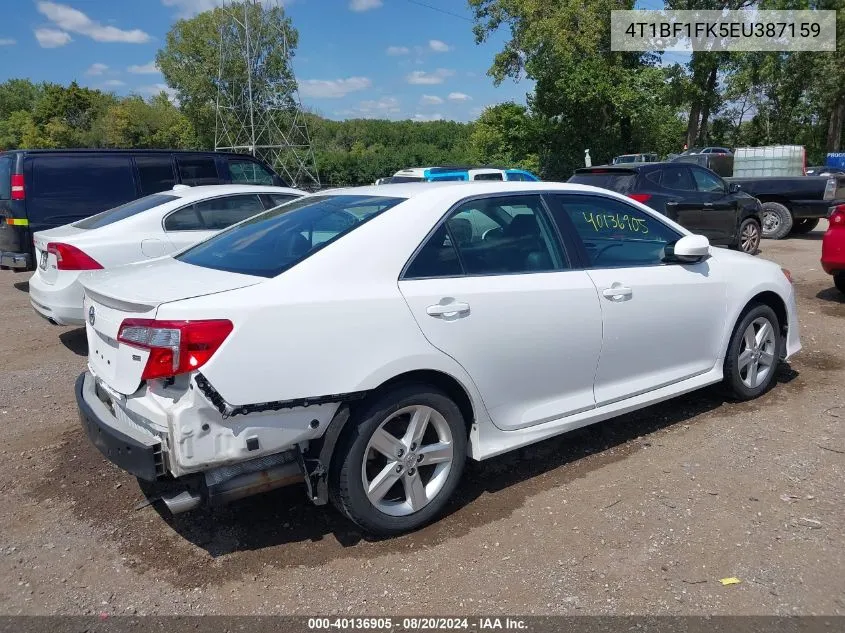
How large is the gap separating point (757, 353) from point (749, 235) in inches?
323

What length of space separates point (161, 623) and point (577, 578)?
1706mm

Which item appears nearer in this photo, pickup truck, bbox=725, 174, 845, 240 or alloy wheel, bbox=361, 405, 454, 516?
alloy wheel, bbox=361, 405, 454, 516

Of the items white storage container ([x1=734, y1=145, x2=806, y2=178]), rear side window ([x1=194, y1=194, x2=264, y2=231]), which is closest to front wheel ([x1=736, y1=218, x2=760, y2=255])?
white storage container ([x1=734, y1=145, x2=806, y2=178])

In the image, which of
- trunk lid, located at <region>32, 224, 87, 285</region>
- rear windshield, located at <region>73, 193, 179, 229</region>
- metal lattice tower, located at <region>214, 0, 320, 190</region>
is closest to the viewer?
trunk lid, located at <region>32, 224, 87, 285</region>

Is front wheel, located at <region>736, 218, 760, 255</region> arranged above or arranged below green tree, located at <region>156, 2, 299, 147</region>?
below

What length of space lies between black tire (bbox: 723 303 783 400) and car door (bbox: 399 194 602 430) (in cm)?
145

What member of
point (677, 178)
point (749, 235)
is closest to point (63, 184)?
point (677, 178)

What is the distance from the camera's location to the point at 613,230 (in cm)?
429

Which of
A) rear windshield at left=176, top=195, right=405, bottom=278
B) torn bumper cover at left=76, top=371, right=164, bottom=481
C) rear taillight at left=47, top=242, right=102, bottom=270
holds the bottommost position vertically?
torn bumper cover at left=76, top=371, right=164, bottom=481

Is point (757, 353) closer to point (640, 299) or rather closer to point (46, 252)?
point (640, 299)

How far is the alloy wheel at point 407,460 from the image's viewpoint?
3.17 metres

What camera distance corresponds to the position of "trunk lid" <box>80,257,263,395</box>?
9.43 feet

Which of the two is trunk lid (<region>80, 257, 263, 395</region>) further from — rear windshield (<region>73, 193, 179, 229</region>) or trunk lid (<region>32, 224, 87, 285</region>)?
rear windshield (<region>73, 193, 179, 229</region>)

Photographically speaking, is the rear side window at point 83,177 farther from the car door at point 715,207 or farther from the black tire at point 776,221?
the black tire at point 776,221
